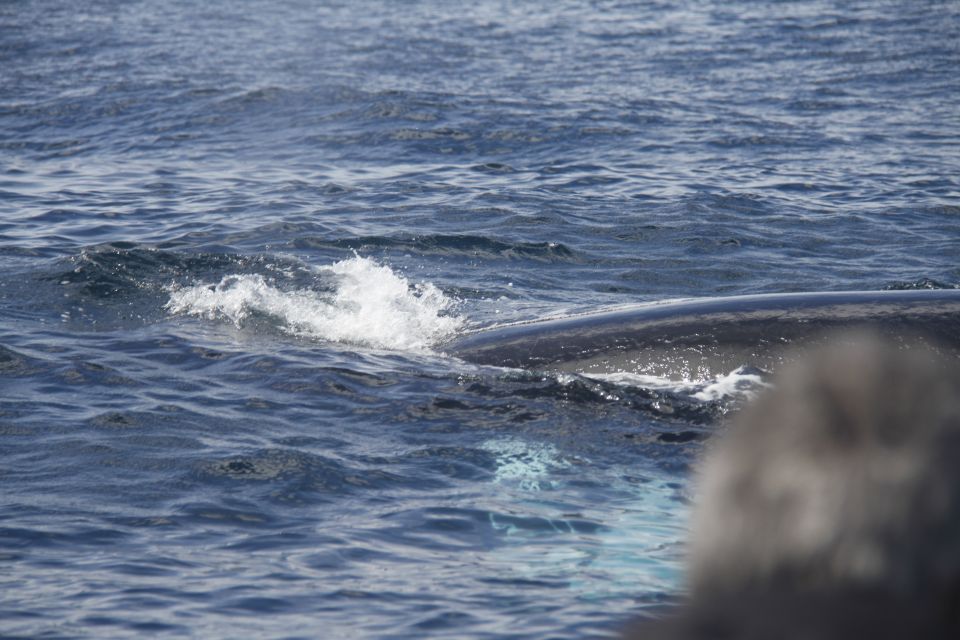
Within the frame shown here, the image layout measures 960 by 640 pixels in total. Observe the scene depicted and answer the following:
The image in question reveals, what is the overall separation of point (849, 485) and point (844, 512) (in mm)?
39

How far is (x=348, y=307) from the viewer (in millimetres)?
11625

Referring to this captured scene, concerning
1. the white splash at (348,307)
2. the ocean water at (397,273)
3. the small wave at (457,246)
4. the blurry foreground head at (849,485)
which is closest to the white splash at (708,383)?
the ocean water at (397,273)

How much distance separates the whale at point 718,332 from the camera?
8109 mm

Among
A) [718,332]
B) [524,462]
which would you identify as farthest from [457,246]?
[524,462]

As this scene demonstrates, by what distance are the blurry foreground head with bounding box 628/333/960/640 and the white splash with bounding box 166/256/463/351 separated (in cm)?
838

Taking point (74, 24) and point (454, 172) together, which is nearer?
point (454, 172)

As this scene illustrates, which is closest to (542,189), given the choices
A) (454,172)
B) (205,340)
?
(454,172)

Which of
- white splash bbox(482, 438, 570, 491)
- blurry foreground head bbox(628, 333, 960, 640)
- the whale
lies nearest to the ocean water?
white splash bbox(482, 438, 570, 491)

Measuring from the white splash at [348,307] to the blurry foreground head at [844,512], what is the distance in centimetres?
838

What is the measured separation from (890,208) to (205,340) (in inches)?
390

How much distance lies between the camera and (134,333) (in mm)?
10781

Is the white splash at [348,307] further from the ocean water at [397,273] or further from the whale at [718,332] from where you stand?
the whale at [718,332]

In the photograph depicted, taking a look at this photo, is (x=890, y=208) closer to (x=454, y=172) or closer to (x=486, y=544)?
(x=454, y=172)

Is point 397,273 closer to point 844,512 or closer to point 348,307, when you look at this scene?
point 348,307
